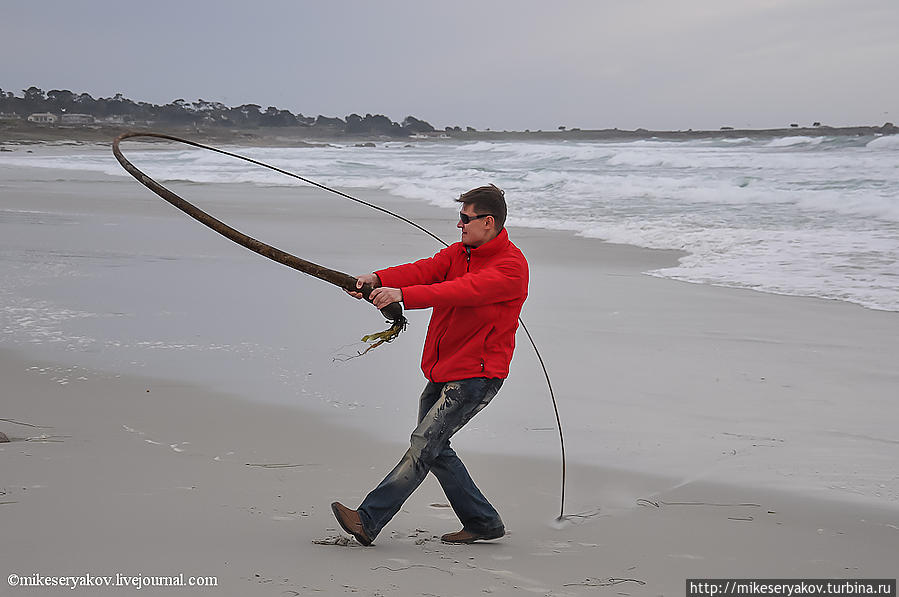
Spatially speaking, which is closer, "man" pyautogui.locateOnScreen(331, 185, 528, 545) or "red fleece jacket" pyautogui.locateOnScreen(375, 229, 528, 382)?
"red fleece jacket" pyautogui.locateOnScreen(375, 229, 528, 382)

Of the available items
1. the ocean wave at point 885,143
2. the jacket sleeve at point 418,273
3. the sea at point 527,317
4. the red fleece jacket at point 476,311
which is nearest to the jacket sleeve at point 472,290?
the red fleece jacket at point 476,311

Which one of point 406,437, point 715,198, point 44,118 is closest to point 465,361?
point 406,437

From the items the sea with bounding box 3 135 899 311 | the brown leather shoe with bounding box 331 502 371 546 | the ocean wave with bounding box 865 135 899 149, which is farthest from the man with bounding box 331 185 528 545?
the ocean wave with bounding box 865 135 899 149

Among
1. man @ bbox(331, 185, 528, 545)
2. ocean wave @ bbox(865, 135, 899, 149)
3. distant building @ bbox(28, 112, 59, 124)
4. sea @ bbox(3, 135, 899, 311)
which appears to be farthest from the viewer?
distant building @ bbox(28, 112, 59, 124)

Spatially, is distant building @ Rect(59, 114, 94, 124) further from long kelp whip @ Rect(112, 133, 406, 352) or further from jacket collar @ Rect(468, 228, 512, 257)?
jacket collar @ Rect(468, 228, 512, 257)

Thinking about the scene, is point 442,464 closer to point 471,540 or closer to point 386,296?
point 471,540

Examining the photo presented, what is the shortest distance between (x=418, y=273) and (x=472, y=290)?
1.34 feet

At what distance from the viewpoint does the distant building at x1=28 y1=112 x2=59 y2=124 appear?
78863 millimetres

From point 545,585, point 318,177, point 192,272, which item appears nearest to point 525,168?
point 318,177

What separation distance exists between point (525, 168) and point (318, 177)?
22.5 ft

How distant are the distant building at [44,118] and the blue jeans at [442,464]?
274 feet

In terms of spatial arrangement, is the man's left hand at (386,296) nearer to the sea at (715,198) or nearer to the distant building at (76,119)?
the sea at (715,198)

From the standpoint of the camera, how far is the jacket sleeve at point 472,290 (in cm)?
320

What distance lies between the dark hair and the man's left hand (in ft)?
1.41
